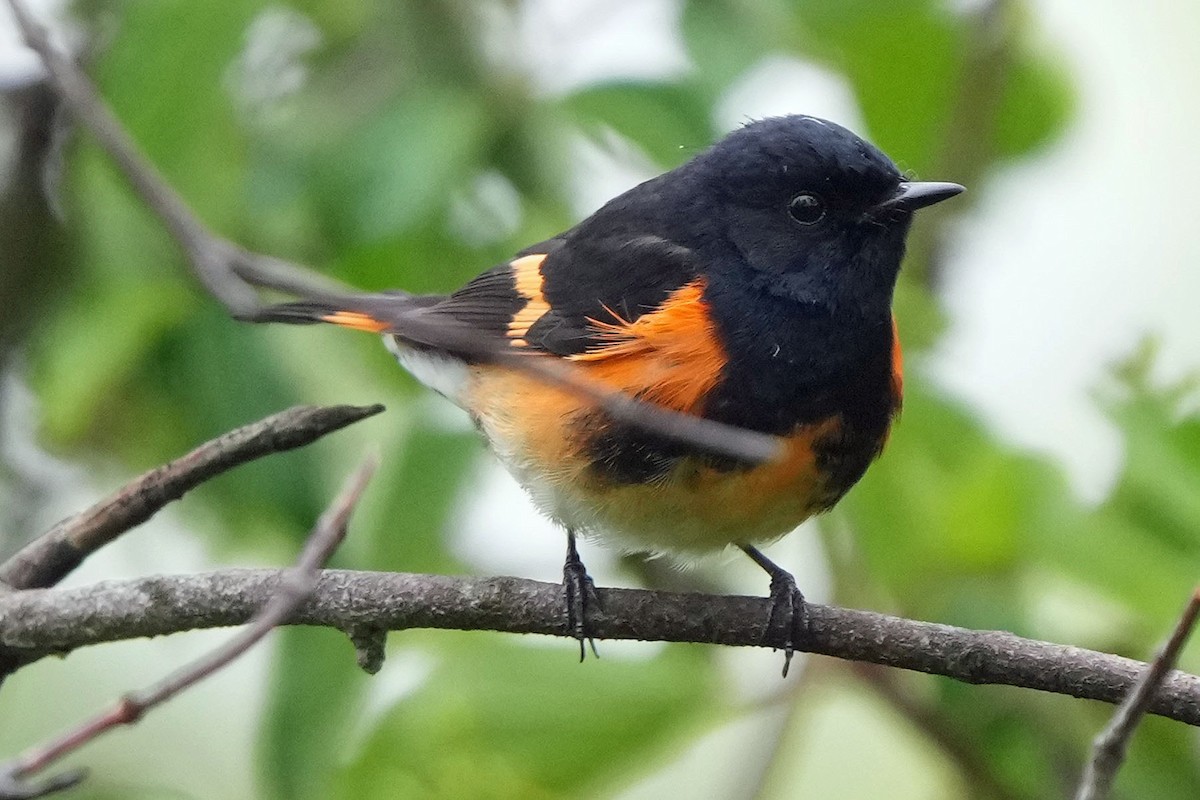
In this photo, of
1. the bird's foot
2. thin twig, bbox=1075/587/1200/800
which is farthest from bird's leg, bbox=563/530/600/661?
thin twig, bbox=1075/587/1200/800

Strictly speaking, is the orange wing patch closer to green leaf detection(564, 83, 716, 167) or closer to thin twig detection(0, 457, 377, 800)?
green leaf detection(564, 83, 716, 167)

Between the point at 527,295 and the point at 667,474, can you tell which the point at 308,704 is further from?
the point at 527,295

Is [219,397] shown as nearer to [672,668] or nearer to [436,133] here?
[436,133]

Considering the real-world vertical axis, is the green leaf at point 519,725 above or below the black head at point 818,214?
below

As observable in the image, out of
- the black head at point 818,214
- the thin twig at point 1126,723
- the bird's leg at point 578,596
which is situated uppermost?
the black head at point 818,214

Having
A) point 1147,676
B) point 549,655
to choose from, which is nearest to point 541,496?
point 549,655

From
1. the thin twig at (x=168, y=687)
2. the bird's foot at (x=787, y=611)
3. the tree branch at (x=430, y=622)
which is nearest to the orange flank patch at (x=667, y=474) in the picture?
the bird's foot at (x=787, y=611)

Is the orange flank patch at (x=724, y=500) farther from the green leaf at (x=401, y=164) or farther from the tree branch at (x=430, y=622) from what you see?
the green leaf at (x=401, y=164)
